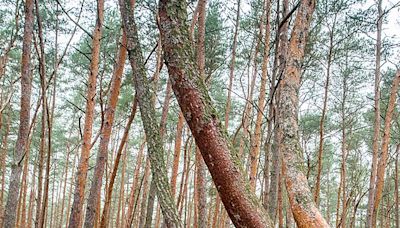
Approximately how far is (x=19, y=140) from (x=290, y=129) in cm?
405

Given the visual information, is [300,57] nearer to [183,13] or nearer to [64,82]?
[183,13]

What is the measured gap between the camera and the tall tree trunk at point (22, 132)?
5.00 metres

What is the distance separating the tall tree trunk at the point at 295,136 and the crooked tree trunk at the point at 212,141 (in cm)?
69

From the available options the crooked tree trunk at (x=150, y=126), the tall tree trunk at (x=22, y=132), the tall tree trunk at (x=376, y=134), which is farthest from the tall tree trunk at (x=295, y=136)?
the tall tree trunk at (x=376, y=134)

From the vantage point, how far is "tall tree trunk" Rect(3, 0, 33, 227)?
16.4ft

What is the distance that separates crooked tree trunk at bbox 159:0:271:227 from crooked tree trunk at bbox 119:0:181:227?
581 mm

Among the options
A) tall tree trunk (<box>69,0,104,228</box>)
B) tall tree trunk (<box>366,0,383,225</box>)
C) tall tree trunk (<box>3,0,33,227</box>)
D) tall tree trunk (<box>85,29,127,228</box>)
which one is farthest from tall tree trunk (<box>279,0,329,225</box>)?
tall tree trunk (<box>366,0,383,225</box>)

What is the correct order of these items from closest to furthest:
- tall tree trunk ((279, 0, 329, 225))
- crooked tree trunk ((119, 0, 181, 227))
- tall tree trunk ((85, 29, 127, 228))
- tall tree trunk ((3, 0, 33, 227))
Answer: crooked tree trunk ((119, 0, 181, 227)) → tall tree trunk ((279, 0, 329, 225)) → tall tree trunk ((85, 29, 127, 228)) → tall tree trunk ((3, 0, 33, 227))

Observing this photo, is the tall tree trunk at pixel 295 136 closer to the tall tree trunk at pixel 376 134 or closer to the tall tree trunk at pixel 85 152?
the tall tree trunk at pixel 85 152

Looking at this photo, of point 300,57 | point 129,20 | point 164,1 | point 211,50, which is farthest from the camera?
point 211,50

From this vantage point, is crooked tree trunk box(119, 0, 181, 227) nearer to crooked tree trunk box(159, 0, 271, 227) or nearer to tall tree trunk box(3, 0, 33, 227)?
crooked tree trunk box(159, 0, 271, 227)

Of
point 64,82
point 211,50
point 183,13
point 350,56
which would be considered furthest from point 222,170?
point 64,82

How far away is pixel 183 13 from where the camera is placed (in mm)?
1416

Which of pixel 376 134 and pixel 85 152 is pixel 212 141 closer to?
pixel 85 152
